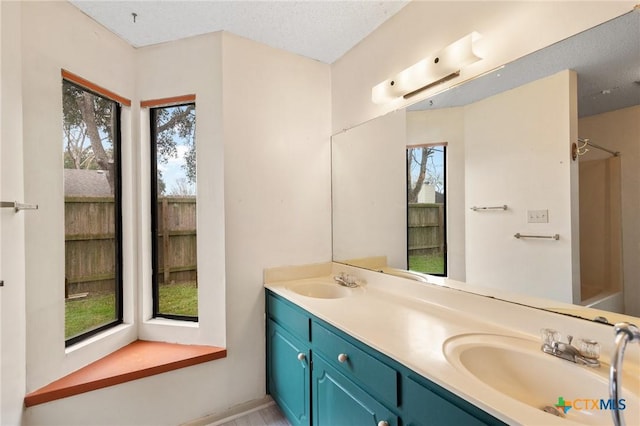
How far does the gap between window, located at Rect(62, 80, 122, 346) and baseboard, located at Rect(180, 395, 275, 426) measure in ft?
2.81

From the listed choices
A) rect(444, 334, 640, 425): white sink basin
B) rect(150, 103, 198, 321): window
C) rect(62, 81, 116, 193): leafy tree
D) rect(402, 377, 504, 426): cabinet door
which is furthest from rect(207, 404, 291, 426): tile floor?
rect(62, 81, 116, 193): leafy tree

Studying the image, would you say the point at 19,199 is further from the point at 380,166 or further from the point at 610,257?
the point at 610,257

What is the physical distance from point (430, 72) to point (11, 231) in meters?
2.13

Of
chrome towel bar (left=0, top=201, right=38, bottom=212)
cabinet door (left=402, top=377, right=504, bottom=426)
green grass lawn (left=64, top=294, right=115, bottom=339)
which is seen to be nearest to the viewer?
cabinet door (left=402, top=377, right=504, bottom=426)

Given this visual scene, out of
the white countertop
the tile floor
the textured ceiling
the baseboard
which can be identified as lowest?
the tile floor

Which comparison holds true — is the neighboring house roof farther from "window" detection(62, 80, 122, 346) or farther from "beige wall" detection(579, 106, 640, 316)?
"beige wall" detection(579, 106, 640, 316)

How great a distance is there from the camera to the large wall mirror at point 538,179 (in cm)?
97

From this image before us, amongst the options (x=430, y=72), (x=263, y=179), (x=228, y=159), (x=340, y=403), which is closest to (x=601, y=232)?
(x=430, y=72)

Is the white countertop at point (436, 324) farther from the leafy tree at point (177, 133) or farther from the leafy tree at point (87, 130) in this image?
the leafy tree at point (87, 130)

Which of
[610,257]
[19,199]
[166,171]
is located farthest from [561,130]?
[19,199]

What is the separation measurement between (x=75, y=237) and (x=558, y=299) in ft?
7.96

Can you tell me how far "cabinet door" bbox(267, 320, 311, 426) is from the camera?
1.53 metres

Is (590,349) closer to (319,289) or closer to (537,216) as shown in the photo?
(537,216)

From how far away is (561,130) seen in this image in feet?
3.51
